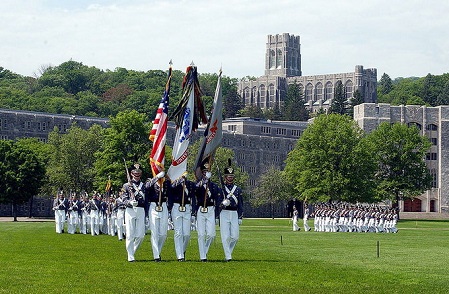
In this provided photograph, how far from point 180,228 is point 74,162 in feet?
249

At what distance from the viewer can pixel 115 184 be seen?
88.9m

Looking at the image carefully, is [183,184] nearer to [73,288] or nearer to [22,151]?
[73,288]

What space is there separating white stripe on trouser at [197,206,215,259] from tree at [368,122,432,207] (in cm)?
8699

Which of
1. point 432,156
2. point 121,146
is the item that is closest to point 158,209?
point 121,146

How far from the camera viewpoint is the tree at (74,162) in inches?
4082

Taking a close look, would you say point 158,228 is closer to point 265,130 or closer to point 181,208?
point 181,208

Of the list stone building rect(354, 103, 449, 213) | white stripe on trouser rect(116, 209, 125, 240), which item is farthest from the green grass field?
stone building rect(354, 103, 449, 213)

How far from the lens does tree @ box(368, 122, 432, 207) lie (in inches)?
4604

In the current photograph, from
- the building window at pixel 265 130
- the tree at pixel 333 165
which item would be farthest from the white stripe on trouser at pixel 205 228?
the building window at pixel 265 130

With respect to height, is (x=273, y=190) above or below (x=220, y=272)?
below

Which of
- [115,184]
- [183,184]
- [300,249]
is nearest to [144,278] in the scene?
[183,184]

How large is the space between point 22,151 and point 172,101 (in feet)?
261

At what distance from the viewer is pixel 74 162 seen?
Answer: 105 m

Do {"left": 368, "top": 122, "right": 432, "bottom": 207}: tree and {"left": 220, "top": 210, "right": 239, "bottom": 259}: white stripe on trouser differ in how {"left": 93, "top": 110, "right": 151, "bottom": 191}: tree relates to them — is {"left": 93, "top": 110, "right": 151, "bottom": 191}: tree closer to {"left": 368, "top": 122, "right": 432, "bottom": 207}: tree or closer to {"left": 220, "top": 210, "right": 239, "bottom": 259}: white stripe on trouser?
{"left": 368, "top": 122, "right": 432, "bottom": 207}: tree
